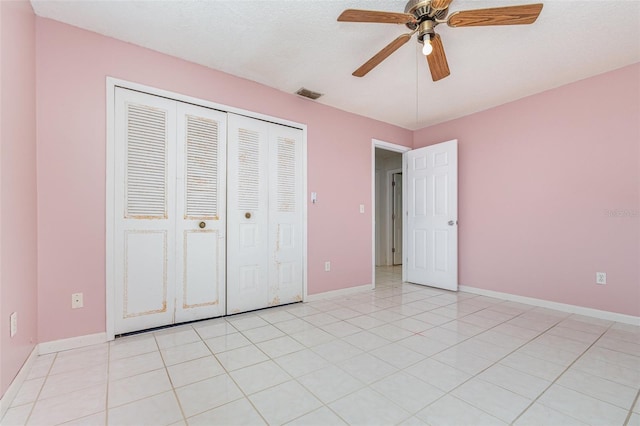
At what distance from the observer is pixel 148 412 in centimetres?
144

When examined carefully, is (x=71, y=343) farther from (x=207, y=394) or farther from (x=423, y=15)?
(x=423, y=15)

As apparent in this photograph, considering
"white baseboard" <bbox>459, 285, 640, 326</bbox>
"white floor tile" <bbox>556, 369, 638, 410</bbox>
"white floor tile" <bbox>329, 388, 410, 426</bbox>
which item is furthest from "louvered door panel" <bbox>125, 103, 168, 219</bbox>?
"white baseboard" <bbox>459, 285, 640, 326</bbox>

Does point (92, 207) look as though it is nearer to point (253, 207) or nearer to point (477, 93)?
point (253, 207)

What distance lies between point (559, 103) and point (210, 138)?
151 inches

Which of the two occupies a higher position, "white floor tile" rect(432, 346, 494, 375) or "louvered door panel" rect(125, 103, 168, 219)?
"louvered door panel" rect(125, 103, 168, 219)

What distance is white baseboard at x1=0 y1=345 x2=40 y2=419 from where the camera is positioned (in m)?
1.43

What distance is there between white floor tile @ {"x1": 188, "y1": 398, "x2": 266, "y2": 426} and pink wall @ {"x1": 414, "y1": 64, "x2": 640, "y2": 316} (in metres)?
3.46

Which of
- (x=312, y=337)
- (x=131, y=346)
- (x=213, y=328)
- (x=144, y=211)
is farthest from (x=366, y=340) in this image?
(x=144, y=211)

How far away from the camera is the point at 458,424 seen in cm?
135

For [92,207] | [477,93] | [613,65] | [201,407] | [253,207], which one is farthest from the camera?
[477,93]

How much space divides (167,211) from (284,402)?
190cm

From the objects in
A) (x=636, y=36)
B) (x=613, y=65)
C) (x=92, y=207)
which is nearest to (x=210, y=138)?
(x=92, y=207)

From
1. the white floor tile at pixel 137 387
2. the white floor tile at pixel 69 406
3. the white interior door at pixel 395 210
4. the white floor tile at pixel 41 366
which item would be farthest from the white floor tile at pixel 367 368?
the white interior door at pixel 395 210

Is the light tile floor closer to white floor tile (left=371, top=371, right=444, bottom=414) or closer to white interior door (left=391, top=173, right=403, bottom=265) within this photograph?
white floor tile (left=371, top=371, right=444, bottom=414)
